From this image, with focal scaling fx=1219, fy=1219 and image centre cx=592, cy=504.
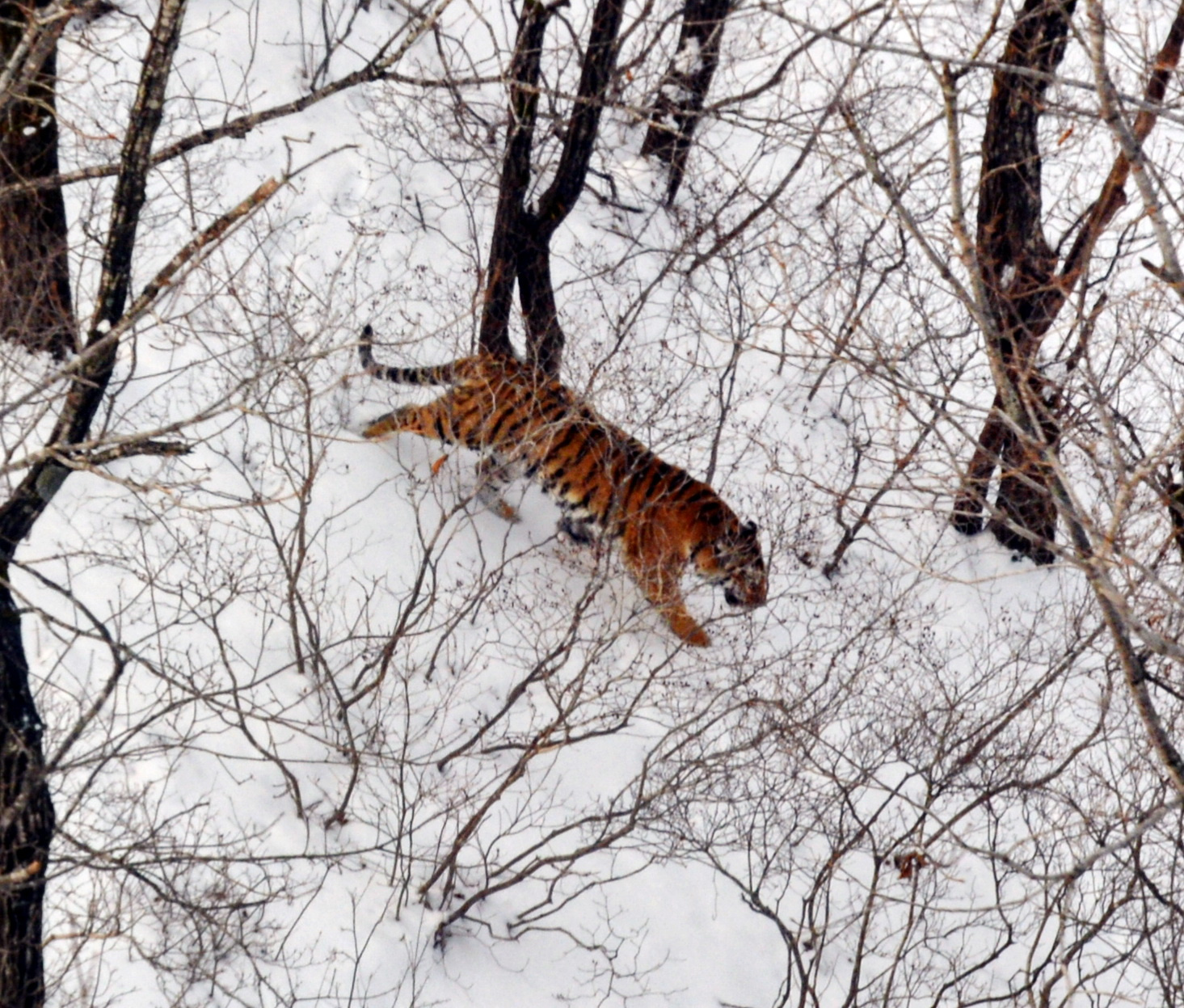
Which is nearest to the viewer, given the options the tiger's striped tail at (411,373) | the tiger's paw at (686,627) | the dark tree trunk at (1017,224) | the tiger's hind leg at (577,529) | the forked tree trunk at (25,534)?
the forked tree trunk at (25,534)

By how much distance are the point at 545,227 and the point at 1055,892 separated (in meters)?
5.70

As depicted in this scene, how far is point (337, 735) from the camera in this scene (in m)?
7.52

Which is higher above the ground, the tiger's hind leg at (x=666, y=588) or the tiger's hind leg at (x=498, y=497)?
the tiger's hind leg at (x=498, y=497)

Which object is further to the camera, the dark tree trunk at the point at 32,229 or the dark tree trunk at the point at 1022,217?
the dark tree trunk at the point at 1022,217

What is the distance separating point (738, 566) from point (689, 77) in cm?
533

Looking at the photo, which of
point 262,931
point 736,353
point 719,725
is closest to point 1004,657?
point 719,725

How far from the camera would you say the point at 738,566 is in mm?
8648

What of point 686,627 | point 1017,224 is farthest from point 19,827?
point 1017,224

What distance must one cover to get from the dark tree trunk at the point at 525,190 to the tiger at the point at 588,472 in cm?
34

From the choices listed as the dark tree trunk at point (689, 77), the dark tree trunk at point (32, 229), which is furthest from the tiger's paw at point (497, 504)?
the dark tree trunk at point (689, 77)

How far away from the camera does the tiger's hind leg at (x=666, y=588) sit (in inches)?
310

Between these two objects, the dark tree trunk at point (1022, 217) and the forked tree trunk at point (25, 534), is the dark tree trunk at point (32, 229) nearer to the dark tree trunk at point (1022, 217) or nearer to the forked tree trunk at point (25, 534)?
the forked tree trunk at point (25, 534)

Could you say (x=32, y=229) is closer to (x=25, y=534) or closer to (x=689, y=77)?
(x=25, y=534)

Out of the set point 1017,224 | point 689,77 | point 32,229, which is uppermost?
point 689,77
